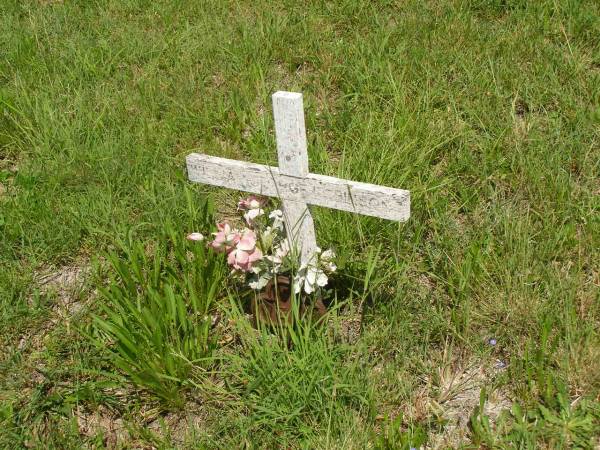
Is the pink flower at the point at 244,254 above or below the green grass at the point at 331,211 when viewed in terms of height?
above

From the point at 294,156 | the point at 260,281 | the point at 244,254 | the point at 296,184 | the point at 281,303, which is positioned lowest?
the point at 281,303

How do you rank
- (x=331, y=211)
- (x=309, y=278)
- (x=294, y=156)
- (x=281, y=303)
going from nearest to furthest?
(x=294, y=156)
(x=309, y=278)
(x=281, y=303)
(x=331, y=211)

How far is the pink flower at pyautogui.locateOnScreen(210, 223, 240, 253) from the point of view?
222 centimetres

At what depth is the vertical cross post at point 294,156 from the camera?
6.51ft

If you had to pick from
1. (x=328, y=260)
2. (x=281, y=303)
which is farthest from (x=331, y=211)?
(x=281, y=303)

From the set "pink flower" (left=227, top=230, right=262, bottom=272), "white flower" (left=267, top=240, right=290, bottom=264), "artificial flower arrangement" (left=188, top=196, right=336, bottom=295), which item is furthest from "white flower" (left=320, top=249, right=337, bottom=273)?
"pink flower" (left=227, top=230, right=262, bottom=272)

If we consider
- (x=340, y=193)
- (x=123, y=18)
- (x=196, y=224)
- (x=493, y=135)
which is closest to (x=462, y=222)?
(x=493, y=135)

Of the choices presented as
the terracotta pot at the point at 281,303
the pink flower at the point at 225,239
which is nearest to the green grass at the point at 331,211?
the terracotta pot at the point at 281,303

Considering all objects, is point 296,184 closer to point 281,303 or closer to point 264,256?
point 264,256

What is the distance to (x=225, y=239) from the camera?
7.35 feet

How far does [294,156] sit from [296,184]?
11 centimetres

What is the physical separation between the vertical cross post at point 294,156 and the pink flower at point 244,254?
0.16 meters

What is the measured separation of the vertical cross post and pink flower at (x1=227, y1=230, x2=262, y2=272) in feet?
0.51

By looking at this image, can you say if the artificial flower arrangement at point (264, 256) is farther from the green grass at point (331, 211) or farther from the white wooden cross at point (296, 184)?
the green grass at point (331, 211)
